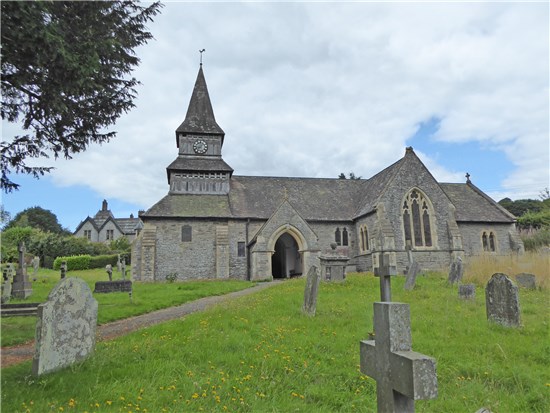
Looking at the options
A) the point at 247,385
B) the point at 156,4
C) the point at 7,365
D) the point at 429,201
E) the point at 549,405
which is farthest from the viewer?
the point at 429,201

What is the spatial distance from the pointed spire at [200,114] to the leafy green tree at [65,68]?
21.6m

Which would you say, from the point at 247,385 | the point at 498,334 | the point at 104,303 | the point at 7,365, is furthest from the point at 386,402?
the point at 104,303

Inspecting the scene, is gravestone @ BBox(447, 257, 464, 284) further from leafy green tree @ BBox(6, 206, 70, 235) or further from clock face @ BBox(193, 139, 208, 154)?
leafy green tree @ BBox(6, 206, 70, 235)

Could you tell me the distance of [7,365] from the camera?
19.4ft

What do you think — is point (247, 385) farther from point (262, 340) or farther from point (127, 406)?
point (262, 340)

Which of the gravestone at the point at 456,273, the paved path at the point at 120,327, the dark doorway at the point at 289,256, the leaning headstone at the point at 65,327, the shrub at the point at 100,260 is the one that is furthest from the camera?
the shrub at the point at 100,260

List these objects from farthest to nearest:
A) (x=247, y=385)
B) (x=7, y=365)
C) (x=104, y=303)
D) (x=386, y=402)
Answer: (x=104, y=303)
(x=7, y=365)
(x=247, y=385)
(x=386, y=402)

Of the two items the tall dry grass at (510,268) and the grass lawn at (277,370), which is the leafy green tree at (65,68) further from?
the tall dry grass at (510,268)

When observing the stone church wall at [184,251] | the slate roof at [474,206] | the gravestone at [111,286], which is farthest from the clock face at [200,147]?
the slate roof at [474,206]

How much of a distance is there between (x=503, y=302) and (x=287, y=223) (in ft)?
56.1

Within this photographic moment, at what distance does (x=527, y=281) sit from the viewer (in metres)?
12.4

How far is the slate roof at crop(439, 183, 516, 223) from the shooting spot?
27.8m

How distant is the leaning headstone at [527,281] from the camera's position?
1230 centimetres

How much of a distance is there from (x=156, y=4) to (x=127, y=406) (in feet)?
24.7
